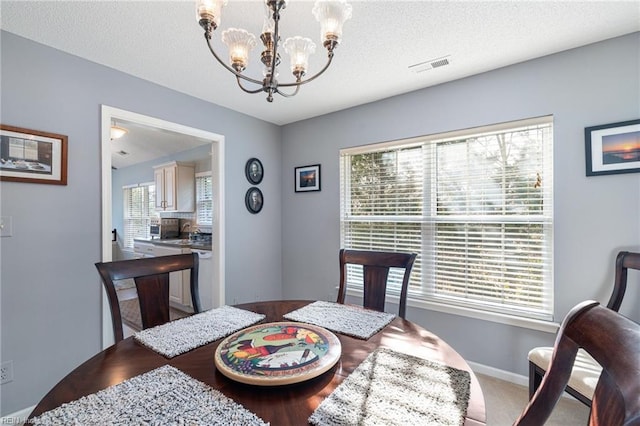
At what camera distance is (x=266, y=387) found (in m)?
0.91

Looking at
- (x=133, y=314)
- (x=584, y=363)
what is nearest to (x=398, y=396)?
(x=584, y=363)

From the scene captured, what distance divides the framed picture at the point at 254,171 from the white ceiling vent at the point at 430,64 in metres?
1.94

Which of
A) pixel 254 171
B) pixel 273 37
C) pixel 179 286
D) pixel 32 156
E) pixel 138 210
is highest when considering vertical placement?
pixel 273 37

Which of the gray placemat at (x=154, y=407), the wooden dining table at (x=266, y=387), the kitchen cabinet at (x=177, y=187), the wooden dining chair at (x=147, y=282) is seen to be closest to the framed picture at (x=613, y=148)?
the wooden dining table at (x=266, y=387)

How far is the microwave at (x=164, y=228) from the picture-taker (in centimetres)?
530

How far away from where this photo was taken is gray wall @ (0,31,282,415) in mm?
1829

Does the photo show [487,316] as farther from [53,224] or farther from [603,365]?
[53,224]

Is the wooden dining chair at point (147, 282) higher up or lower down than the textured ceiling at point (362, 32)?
lower down

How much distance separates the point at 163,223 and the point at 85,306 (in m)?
3.43

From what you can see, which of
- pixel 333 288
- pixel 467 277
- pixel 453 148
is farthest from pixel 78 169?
pixel 467 277

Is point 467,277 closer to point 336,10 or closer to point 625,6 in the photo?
point 625,6

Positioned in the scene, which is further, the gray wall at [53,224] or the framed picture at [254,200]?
the framed picture at [254,200]

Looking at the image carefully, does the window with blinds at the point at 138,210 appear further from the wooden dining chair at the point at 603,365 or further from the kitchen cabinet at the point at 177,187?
the wooden dining chair at the point at 603,365

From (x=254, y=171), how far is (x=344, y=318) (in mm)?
2339
